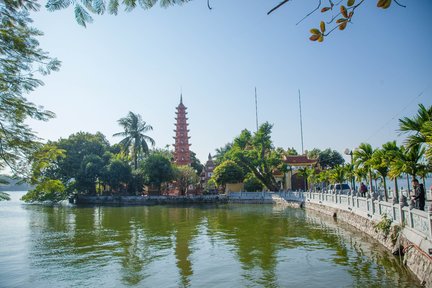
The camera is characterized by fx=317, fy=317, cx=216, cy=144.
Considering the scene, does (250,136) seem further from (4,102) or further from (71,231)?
(4,102)

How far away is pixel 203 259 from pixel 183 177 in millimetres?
36768

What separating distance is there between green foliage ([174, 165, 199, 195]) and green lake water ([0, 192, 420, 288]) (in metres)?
28.1

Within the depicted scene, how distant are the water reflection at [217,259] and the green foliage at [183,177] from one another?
28.2 m

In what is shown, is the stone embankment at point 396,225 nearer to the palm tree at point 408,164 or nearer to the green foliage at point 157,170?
the palm tree at point 408,164

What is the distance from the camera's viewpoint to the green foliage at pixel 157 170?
4500cm

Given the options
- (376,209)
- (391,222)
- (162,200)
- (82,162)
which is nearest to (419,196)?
(391,222)

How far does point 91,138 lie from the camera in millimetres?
51531

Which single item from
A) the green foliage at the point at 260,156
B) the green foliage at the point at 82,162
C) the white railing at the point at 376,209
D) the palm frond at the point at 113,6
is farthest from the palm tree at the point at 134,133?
the palm frond at the point at 113,6

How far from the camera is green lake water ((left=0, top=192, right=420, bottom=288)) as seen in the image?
9191mm

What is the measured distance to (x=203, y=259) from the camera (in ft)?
39.0

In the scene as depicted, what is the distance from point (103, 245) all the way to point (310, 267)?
974 cm

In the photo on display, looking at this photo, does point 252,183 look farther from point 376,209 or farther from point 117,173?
point 376,209

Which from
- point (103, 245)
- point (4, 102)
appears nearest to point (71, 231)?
point (103, 245)

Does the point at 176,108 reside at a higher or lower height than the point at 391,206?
higher
